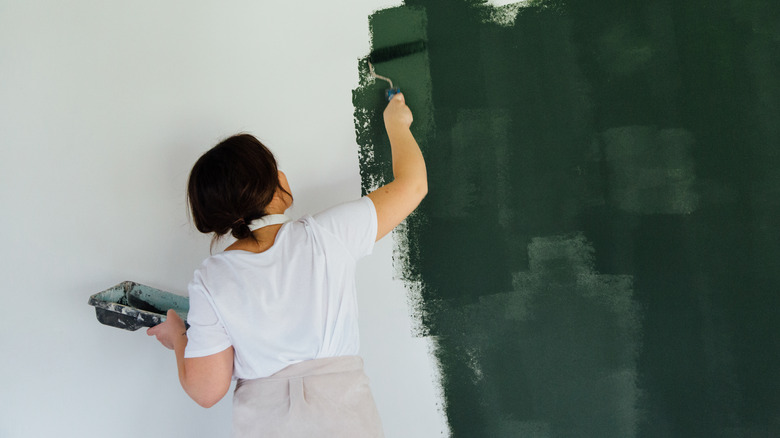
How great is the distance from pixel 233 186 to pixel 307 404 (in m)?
0.41

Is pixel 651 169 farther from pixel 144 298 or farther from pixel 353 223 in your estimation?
pixel 144 298

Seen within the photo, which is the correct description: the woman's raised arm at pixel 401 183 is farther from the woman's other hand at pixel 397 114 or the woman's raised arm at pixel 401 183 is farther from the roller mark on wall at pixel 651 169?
A: the roller mark on wall at pixel 651 169

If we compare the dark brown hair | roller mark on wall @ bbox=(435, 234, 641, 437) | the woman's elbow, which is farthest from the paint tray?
roller mark on wall @ bbox=(435, 234, 641, 437)

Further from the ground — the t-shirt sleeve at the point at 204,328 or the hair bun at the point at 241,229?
the hair bun at the point at 241,229

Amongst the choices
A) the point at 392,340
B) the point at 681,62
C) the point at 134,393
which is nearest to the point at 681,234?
the point at 681,62

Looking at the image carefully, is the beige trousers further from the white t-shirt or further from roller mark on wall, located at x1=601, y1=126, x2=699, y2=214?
roller mark on wall, located at x1=601, y1=126, x2=699, y2=214

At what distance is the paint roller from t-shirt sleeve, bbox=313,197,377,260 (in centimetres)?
39

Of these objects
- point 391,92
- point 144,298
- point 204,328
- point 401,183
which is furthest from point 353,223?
point 144,298

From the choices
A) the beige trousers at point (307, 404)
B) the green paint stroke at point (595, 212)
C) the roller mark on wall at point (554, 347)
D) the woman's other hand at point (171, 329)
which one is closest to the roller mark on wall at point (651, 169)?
the green paint stroke at point (595, 212)

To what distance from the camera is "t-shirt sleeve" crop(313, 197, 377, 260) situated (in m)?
0.96

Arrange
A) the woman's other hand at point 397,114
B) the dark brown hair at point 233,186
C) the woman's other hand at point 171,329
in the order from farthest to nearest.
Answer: the woman's other hand at point 397,114, the woman's other hand at point 171,329, the dark brown hair at point 233,186

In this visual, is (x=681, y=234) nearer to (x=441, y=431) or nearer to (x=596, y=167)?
(x=596, y=167)

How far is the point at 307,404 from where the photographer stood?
0.94 metres

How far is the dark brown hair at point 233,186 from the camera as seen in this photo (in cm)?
92
